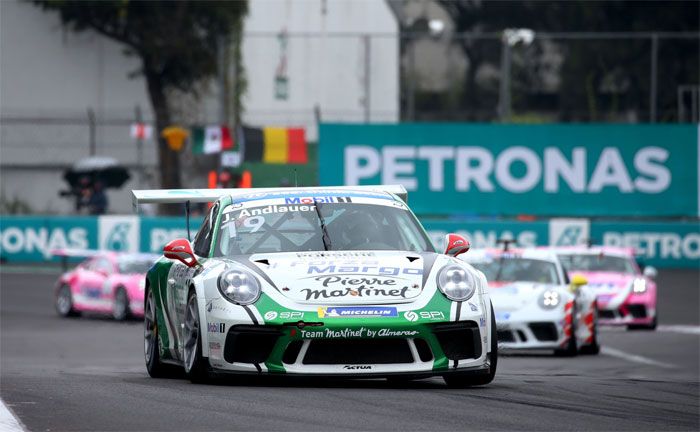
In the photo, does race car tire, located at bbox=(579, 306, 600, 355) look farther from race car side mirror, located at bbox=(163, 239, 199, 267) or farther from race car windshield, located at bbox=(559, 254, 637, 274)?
race car side mirror, located at bbox=(163, 239, 199, 267)

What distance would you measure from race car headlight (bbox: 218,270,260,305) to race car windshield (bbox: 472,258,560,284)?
849cm

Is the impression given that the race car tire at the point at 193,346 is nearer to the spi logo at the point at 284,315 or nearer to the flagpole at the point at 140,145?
the spi logo at the point at 284,315

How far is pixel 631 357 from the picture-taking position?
1667cm

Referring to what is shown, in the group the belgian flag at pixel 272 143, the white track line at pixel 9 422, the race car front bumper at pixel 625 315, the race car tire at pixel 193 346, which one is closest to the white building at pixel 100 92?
the belgian flag at pixel 272 143

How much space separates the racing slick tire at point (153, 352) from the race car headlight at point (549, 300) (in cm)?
651

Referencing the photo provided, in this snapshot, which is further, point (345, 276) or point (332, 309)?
point (345, 276)

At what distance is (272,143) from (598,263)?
1190 centimetres

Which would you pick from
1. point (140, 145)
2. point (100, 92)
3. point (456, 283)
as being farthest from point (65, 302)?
point (100, 92)

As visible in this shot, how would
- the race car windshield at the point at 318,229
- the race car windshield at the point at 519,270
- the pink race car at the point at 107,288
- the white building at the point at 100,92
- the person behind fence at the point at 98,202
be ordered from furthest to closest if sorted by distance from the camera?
1. the white building at the point at 100,92
2. the person behind fence at the point at 98,202
3. the pink race car at the point at 107,288
4. the race car windshield at the point at 519,270
5. the race car windshield at the point at 318,229

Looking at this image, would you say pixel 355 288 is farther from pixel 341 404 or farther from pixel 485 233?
pixel 485 233

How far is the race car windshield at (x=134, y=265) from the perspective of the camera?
79.0ft

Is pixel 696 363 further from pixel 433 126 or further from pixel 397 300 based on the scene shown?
pixel 433 126

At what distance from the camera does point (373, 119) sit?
1793 inches

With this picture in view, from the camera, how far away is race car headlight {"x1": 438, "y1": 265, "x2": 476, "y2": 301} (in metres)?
9.06
